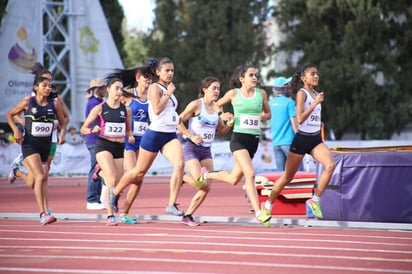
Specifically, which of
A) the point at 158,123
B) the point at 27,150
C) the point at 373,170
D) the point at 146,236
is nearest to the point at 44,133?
the point at 27,150

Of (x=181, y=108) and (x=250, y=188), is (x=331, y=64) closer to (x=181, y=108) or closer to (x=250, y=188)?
(x=181, y=108)

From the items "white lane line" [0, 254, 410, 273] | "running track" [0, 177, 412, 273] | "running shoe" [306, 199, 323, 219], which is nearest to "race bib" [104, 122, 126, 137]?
"running track" [0, 177, 412, 273]

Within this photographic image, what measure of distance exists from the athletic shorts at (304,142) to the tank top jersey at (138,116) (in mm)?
3273

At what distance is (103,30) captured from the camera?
119 ft

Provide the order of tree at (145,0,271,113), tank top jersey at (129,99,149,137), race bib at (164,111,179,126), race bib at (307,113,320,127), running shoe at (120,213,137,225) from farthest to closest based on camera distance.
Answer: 1. tree at (145,0,271,113)
2. tank top jersey at (129,99,149,137)
3. running shoe at (120,213,137,225)
4. race bib at (164,111,179,126)
5. race bib at (307,113,320,127)

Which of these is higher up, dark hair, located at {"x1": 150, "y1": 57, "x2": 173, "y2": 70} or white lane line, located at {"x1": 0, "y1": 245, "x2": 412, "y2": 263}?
dark hair, located at {"x1": 150, "y1": 57, "x2": 173, "y2": 70}

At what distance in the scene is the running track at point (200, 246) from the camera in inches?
325

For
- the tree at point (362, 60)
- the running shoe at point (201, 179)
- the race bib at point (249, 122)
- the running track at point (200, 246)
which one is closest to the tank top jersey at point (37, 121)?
the running track at point (200, 246)

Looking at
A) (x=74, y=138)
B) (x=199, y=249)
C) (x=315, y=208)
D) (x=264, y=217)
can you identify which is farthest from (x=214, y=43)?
(x=199, y=249)

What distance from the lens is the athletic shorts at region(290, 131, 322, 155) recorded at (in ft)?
39.4

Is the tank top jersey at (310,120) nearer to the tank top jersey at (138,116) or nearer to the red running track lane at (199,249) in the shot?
the red running track lane at (199,249)

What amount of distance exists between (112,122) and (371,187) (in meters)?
3.77

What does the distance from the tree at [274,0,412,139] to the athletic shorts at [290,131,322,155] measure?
2462cm

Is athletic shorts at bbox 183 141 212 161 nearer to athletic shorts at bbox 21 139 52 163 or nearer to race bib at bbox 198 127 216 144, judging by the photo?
race bib at bbox 198 127 216 144
